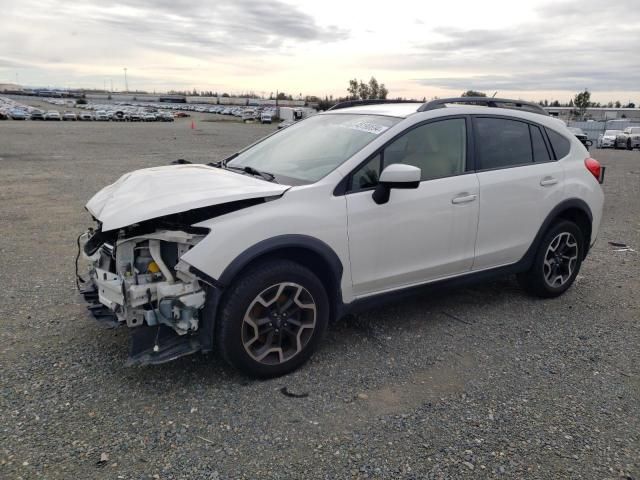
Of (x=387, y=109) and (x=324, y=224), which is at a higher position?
(x=387, y=109)

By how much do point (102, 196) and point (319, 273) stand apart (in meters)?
1.67

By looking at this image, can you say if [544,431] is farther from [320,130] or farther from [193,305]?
[320,130]

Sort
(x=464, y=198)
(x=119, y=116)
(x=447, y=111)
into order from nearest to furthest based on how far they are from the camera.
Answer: (x=464, y=198) → (x=447, y=111) → (x=119, y=116)

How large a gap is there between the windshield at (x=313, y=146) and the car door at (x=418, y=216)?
0.23 metres

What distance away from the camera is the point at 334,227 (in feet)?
11.5

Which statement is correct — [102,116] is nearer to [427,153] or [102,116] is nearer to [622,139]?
[622,139]

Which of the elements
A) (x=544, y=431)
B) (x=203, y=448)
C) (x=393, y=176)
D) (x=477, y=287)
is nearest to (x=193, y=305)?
(x=203, y=448)

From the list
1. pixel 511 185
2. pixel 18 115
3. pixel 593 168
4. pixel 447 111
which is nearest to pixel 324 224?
pixel 447 111

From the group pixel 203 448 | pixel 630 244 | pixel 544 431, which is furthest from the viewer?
pixel 630 244

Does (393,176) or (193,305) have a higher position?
(393,176)

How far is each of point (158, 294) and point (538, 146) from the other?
3.63 meters

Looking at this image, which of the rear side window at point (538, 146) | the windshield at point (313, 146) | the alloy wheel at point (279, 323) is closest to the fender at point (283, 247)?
the alloy wheel at point (279, 323)

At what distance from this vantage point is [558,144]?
196 inches

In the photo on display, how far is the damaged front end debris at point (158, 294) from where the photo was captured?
10.3ft
